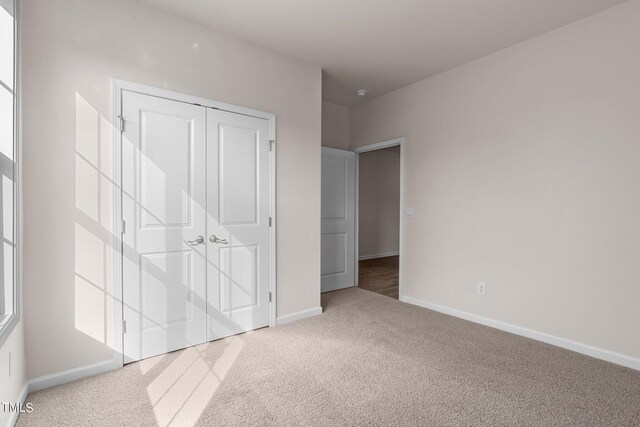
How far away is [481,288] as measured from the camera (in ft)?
11.0

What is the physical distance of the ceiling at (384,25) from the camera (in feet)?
8.08

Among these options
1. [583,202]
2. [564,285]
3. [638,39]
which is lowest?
[564,285]

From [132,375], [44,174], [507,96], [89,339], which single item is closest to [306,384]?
[132,375]

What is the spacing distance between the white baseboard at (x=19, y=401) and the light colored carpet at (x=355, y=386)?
0.12ft

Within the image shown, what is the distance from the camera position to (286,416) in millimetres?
1810

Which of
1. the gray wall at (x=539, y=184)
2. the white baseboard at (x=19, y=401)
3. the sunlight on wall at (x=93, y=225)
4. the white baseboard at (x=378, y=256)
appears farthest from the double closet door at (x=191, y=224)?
the white baseboard at (x=378, y=256)

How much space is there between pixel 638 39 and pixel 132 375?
4459mm

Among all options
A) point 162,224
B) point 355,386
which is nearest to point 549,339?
point 355,386

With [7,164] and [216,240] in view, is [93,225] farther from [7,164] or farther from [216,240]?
[216,240]

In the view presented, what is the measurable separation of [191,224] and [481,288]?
2.96 m

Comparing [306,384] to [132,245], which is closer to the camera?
[306,384]

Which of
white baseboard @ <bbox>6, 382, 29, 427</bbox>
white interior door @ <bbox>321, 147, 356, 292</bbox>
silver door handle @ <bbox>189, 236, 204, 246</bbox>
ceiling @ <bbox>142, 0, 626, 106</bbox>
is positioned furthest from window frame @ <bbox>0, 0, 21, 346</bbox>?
white interior door @ <bbox>321, 147, 356, 292</bbox>

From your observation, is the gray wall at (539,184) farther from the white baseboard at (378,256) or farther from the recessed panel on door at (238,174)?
the white baseboard at (378,256)

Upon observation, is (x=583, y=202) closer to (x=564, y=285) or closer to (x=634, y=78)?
(x=564, y=285)
